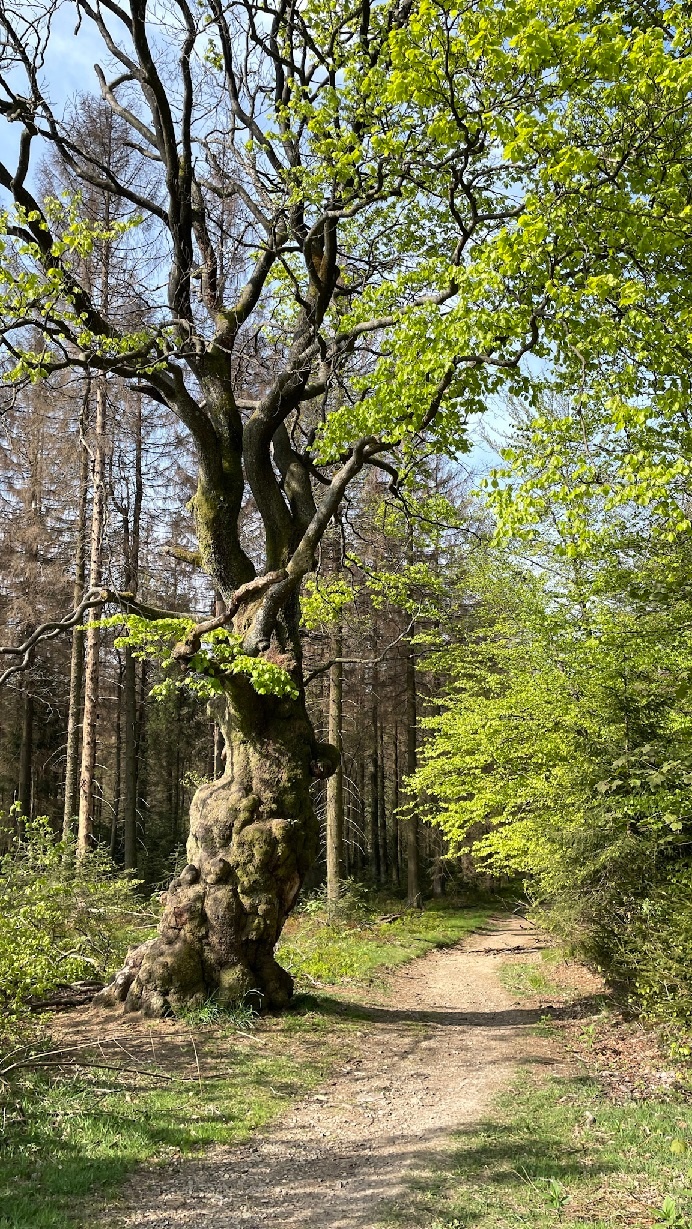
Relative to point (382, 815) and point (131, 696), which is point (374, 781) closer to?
point (382, 815)

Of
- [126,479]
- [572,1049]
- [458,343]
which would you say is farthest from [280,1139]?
[126,479]

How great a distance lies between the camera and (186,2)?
8.84 m

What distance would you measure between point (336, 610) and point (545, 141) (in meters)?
7.14

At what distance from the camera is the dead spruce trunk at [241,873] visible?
26.9ft

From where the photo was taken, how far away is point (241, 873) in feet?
28.1

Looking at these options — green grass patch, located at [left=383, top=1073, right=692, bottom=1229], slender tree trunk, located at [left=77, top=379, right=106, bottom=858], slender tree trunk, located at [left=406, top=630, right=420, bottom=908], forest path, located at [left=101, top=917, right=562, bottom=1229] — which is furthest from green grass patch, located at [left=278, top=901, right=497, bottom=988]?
green grass patch, located at [left=383, top=1073, right=692, bottom=1229]

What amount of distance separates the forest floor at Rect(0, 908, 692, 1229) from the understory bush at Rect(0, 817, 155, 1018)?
867 mm

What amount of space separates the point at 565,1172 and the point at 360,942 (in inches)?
400

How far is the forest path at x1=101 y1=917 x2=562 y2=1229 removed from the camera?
4469 mm

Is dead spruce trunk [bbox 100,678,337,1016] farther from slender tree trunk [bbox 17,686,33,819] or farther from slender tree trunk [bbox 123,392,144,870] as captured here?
slender tree trunk [bbox 17,686,33,819]

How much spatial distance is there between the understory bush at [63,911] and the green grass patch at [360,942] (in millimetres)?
2567

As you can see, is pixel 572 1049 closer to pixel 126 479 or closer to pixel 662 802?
pixel 662 802

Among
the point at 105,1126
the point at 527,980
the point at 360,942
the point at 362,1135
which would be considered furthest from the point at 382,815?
the point at 105,1126

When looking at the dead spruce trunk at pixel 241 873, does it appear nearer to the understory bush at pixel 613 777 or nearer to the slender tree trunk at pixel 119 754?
the understory bush at pixel 613 777
